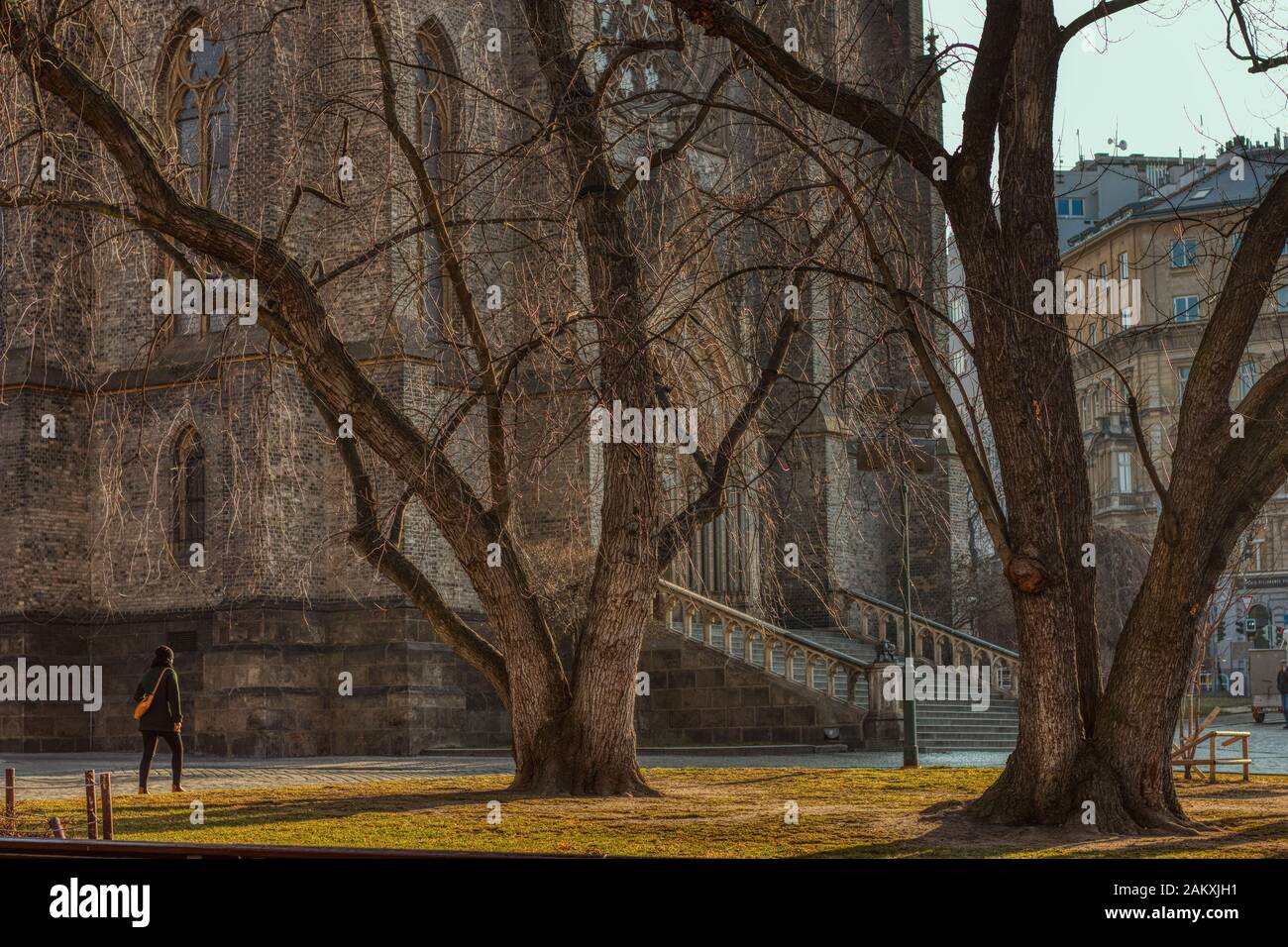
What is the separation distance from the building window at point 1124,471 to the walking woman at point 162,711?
71653 mm

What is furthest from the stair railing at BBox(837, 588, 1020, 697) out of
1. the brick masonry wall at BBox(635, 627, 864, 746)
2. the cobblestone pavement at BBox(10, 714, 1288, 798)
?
the cobblestone pavement at BBox(10, 714, 1288, 798)

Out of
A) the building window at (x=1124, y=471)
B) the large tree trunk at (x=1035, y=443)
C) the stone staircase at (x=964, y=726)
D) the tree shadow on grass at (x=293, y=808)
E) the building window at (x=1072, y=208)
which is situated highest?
the building window at (x=1072, y=208)

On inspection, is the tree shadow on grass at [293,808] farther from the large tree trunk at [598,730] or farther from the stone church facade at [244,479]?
the stone church facade at [244,479]

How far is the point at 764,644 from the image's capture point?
2742cm

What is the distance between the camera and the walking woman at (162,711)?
717 inches

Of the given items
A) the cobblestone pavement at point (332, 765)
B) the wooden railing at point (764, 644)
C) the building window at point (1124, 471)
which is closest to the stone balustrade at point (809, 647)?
the wooden railing at point (764, 644)

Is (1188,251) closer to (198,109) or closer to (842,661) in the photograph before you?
(842,661)

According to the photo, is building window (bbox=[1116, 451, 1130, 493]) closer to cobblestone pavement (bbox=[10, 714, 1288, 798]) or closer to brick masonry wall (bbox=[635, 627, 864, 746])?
cobblestone pavement (bbox=[10, 714, 1288, 798])

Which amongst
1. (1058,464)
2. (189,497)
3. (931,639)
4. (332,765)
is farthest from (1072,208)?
(1058,464)

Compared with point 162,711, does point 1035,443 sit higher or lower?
higher

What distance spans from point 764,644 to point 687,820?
558 inches
